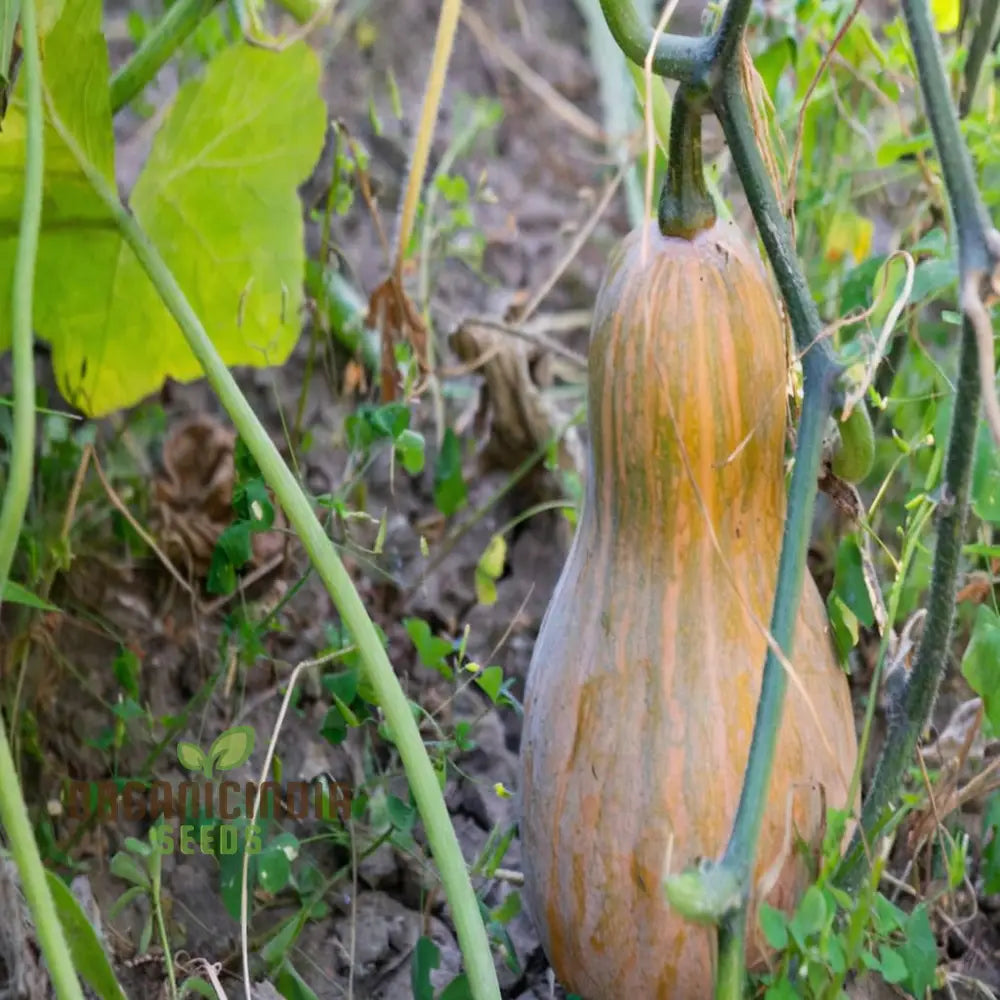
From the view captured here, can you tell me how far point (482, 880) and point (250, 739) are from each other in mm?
226

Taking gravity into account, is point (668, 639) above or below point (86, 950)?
above

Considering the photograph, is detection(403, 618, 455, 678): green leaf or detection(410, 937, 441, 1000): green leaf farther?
detection(403, 618, 455, 678): green leaf

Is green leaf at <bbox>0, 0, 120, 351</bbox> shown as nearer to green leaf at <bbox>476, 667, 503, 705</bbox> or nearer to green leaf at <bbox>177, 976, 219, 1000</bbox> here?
green leaf at <bbox>476, 667, 503, 705</bbox>

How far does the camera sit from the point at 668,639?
0.85 meters

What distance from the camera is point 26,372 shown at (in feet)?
2.50

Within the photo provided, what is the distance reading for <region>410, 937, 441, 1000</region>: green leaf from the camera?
896mm

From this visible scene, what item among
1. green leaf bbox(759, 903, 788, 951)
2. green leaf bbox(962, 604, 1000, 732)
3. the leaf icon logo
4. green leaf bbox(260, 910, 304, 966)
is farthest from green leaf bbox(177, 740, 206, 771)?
green leaf bbox(962, 604, 1000, 732)

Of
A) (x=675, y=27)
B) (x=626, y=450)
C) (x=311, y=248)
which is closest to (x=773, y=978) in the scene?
(x=626, y=450)

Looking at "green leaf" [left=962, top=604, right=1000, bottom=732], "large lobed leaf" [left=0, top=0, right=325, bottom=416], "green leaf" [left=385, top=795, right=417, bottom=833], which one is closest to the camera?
"green leaf" [left=962, top=604, right=1000, bottom=732]

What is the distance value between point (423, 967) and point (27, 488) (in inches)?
16.8

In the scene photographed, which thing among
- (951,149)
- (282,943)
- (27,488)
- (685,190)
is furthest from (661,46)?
(282,943)

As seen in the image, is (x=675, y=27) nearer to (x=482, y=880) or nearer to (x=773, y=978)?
(x=482, y=880)

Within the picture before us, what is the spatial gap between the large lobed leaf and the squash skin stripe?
18.5 inches

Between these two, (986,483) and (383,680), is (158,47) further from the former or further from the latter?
(986,483)
